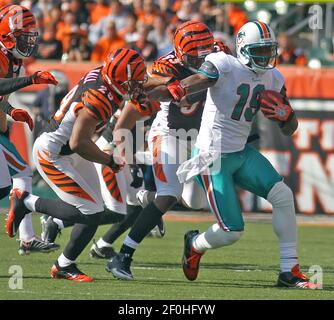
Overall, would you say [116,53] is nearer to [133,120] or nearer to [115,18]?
[133,120]

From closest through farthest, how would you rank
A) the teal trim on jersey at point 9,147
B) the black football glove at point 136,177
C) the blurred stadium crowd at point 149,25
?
the teal trim on jersey at point 9,147, the black football glove at point 136,177, the blurred stadium crowd at point 149,25

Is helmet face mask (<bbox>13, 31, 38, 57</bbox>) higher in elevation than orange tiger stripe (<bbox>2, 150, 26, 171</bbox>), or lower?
higher

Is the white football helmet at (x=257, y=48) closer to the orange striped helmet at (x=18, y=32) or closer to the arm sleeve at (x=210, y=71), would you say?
the arm sleeve at (x=210, y=71)

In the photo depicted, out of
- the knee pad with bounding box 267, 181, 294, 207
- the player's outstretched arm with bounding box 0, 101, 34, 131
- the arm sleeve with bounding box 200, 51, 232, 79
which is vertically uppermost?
the arm sleeve with bounding box 200, 51, 232, 79

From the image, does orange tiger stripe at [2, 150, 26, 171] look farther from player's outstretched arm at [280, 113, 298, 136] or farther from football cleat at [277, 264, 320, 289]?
football cleat at [277, 264, 320, 289]

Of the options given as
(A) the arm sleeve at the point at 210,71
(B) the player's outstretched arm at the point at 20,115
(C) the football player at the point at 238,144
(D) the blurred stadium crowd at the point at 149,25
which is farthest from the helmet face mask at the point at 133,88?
(D) the blurred stadium crowd at the point at 149,25

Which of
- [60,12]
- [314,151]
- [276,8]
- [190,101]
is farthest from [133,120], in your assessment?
[60,12]

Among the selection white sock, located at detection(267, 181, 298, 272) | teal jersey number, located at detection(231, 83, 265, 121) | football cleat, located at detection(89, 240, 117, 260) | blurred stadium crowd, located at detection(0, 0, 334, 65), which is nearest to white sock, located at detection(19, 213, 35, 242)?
football cleat, located at detection(89, 240, 117, 260)

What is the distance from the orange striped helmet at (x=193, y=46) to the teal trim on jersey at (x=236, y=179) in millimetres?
1171

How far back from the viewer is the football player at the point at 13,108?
26.7ft

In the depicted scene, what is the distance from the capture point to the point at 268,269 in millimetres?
8594

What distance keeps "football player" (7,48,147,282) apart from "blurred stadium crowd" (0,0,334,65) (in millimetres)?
6390

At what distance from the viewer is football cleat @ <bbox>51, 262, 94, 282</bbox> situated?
24.8 ft

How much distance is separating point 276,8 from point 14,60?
6826mm
